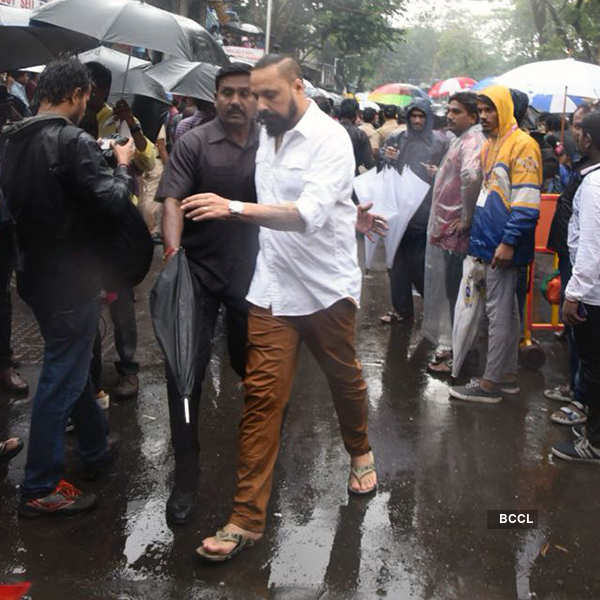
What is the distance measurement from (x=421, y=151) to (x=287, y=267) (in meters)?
3.50

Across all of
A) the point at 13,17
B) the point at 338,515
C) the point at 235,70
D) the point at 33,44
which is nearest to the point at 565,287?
the point at 338,515

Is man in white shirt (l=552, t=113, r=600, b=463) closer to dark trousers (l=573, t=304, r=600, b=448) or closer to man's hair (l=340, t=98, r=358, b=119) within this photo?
dark trousers (l=573, t=304, r=600, b=448)

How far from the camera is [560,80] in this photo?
7938 millimetres

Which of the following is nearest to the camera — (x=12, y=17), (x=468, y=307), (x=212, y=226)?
(x=212, y=226)

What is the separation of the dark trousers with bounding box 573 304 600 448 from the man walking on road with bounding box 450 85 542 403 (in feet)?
2.47

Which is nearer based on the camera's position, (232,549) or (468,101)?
(232,549)

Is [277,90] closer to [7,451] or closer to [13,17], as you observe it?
[7,451]

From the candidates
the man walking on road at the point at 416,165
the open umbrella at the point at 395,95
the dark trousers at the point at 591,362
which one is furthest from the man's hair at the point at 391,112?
the open umbrella at the point at 395,95

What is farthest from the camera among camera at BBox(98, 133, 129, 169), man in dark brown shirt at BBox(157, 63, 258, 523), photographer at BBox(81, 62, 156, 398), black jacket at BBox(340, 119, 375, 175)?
black jacket at BBox(340, 119, 375, 175)

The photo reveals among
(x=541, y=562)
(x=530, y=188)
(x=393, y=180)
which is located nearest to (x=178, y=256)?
(x=541, y=562)

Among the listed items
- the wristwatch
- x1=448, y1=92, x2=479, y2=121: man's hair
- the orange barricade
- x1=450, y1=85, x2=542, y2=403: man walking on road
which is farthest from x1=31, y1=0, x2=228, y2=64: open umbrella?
the orange barricade

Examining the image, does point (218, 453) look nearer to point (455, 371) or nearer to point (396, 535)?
point (396, 535)

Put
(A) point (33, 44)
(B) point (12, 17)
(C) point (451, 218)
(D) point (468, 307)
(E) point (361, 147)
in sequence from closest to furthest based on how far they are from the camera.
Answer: (D) point (468, 307), (C) point (451, 218), (A) point (33, 44), (B) point (12, 17), (E) point (361, 147)

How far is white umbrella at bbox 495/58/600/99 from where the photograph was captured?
7918 millimetres
